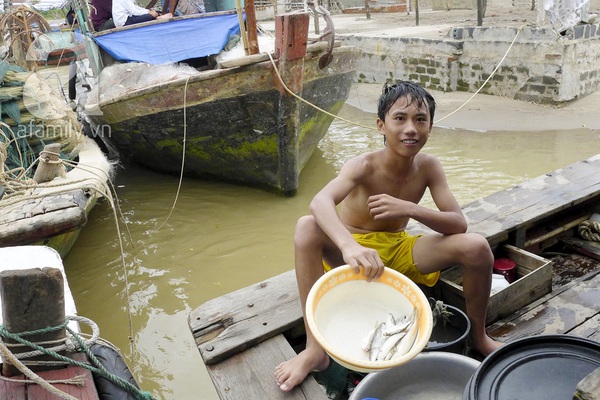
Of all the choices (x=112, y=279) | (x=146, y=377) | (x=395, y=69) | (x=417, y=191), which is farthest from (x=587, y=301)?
(x=395, y=69)

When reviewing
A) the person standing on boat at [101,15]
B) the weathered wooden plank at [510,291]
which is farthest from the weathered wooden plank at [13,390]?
the person standing on boat at [101,15]

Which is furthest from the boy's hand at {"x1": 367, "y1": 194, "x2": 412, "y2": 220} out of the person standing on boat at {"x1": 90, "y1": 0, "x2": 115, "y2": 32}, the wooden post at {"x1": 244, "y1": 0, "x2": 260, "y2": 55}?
the person standing on boat at {"x1": 90, "y1": 0, "x2": 115, "y2": 32}

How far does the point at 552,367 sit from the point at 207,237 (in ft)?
12.6

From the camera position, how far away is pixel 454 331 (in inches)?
93.7

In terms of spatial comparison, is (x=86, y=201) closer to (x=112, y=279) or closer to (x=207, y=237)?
(x=112, y=279)

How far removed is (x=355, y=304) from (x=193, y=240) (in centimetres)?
333

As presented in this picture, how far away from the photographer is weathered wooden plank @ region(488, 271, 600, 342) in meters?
2.39

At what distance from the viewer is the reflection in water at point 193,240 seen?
12.4 ft

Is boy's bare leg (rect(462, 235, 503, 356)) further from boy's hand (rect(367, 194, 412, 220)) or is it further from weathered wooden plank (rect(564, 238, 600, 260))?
weathered wooden plank (rect(564, 238, 600, 260))

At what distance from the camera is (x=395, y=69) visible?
35.1ft

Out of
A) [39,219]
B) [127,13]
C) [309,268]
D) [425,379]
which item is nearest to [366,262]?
[309,268]

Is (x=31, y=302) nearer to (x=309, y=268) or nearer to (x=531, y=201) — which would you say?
(x=309, y=268)

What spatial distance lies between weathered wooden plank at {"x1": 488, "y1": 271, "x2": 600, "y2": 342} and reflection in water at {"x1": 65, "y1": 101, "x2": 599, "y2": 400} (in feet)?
5.99

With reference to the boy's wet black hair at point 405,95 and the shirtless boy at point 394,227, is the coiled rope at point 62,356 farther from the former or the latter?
the boy's wet black hair at point 405,95
